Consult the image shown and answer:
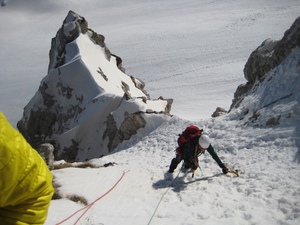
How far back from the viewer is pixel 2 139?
3.01m

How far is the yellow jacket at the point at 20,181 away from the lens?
3039mm

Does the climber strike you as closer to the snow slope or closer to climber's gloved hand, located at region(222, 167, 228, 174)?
climber's gloved hand, located at region(222, 167, 228, 174)

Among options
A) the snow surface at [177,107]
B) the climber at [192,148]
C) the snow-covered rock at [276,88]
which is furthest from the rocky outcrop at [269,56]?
the climber at [192,148]

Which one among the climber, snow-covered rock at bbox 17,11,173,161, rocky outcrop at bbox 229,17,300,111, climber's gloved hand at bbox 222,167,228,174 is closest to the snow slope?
snow-covered rock at bbox 17,11,173,161

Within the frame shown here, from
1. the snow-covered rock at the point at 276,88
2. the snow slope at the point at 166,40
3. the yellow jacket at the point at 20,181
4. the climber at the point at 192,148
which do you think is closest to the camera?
the yellow jacket at the point at 20,181

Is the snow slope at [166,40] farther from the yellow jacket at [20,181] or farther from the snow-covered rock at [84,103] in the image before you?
the yellow jacket at [20,181]

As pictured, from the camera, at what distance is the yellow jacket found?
304 centimetres

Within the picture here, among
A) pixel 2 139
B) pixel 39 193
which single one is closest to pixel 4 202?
pixel 39 193

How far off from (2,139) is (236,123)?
36.1 feet

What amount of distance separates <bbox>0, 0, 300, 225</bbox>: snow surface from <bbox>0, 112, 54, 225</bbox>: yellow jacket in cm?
351

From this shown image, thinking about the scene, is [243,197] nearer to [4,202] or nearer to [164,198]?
[164,198]

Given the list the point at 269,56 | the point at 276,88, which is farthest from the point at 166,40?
the point at 276,88

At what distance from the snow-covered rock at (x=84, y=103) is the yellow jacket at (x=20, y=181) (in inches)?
526

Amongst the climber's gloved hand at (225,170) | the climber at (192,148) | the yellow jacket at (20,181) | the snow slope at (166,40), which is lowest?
the snow slope at (166,40)
